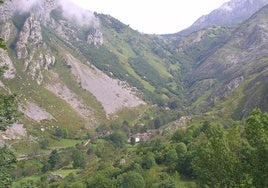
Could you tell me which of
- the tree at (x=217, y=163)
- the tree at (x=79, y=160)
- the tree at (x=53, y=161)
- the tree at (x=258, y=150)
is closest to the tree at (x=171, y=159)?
the tree at (x=79, y=160)

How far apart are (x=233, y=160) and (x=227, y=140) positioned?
2.92 meters

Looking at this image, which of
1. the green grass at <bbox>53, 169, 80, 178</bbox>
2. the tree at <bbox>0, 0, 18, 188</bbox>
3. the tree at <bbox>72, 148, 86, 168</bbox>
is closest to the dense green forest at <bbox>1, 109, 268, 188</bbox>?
the tree at <bbox>72, 148, 86, 168</bbox>

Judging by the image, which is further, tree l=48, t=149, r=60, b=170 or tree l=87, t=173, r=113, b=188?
tree l=48, t=149, r=60, b=170

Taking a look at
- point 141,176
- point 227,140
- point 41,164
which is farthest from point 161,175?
point 41,164

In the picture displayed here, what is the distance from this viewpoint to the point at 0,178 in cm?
2328

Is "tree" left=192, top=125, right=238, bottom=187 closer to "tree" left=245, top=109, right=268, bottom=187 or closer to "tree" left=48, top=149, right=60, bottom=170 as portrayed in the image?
"tree" left=245, top=109, right=268, bottom=187

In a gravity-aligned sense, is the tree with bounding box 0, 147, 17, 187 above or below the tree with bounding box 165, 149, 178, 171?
above

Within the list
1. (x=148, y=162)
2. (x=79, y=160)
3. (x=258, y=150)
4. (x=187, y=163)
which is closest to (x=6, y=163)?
(x=258, y=150)

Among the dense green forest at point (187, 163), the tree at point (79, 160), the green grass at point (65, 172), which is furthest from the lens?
the tree at point (79, 160)

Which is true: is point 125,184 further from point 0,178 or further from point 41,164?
point 41,164

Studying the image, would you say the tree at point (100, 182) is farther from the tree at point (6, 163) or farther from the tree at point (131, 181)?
the tree at point (6, 163)

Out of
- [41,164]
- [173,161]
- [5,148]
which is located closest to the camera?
[5,148]

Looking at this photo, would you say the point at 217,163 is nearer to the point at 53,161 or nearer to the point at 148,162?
the point at 148,162

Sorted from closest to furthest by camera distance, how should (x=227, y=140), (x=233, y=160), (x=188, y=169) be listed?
(x=233, y=160)
(x=227, y=140)
(x=188, y=169)
